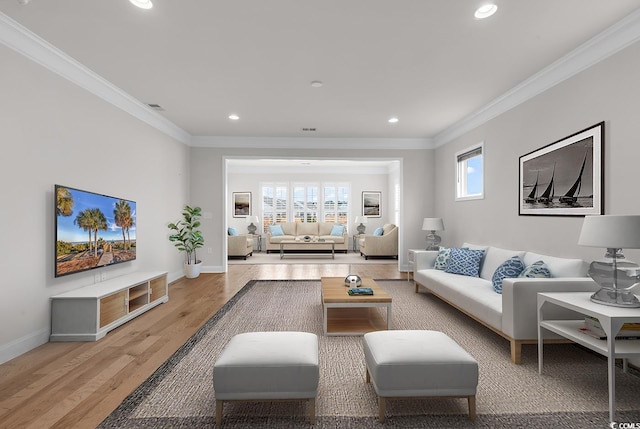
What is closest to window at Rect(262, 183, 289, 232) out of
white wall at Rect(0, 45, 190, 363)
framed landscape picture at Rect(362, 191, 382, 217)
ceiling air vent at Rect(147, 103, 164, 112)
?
framed landscape picture at Rect(362, 191, 382, 217)

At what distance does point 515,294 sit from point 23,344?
3996 millimetres

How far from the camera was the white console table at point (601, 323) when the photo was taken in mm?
1820

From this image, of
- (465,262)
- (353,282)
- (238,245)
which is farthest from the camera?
(238,245)

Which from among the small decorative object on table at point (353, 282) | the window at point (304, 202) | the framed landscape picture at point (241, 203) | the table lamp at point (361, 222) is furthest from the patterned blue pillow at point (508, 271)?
the framed landscape picture at point (241, 203)

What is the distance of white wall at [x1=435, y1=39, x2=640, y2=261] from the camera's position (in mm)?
2561

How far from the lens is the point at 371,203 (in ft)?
35.7

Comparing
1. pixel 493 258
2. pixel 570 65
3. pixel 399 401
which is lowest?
pixel 399 401

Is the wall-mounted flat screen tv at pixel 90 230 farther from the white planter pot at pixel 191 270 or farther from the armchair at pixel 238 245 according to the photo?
the armchair at pixel 238 245

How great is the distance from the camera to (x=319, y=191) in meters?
10.9

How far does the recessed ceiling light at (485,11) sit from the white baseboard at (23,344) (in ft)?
14.5

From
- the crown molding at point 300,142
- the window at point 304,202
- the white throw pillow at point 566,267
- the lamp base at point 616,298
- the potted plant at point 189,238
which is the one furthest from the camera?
the window at point 304,202

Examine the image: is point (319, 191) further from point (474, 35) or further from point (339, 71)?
point (474, 35)

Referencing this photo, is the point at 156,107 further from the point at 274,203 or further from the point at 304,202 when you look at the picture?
the point at 304,202

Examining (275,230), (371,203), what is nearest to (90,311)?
(275,230)
